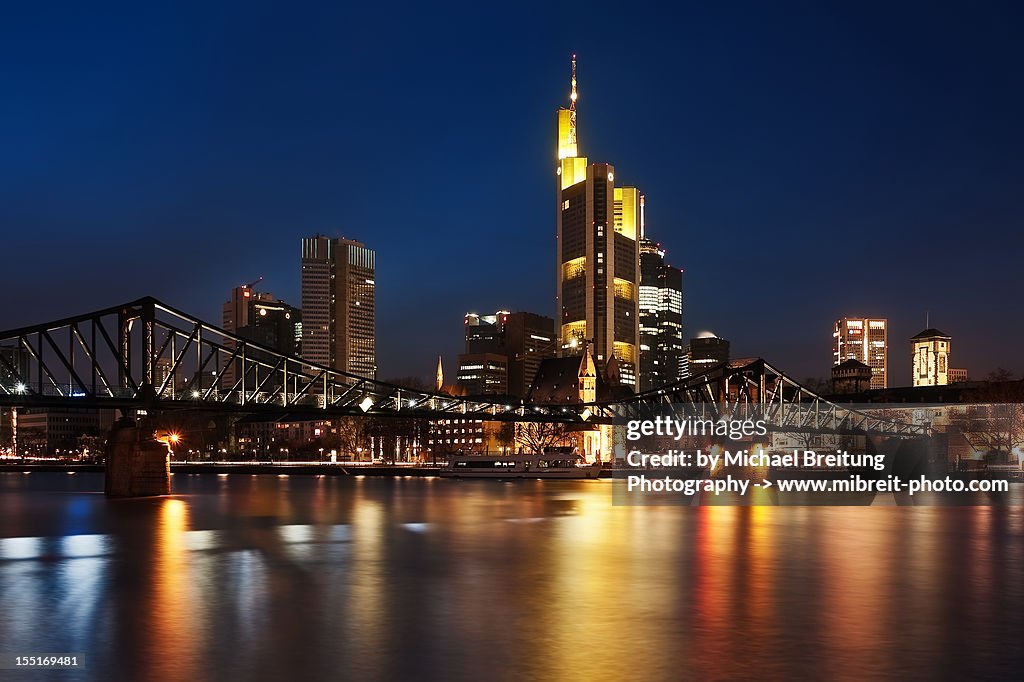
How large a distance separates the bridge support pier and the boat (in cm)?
5226

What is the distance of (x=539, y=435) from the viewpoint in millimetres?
173875

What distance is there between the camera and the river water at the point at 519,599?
762 inches

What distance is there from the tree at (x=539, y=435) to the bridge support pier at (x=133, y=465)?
91.2 metres

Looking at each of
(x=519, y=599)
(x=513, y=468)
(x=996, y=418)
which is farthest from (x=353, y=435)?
(x=519, y=599)

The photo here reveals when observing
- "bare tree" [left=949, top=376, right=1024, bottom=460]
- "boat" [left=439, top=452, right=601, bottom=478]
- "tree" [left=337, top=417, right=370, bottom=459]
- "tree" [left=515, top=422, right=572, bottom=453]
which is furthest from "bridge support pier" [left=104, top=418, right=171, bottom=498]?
"tree" [left=337, top=417, right=370, bottom=459]

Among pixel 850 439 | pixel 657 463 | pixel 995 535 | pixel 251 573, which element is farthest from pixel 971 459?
pixel 251 573

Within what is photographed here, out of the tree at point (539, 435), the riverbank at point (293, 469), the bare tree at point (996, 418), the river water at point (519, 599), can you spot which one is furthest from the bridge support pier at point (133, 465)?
the bare tree at point (996, 418)

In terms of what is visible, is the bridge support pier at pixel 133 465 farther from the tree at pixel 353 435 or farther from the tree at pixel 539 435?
the tree at pixel 353 435

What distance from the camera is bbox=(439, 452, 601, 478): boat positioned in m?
132

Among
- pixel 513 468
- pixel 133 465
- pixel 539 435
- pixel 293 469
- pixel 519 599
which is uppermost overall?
pixel 519 599

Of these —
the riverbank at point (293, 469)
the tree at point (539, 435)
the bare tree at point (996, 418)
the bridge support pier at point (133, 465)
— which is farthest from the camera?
the tree at point (539, 435)

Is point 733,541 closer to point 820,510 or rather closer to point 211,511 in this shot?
point 820,510

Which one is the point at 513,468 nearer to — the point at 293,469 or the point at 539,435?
the point at 539,435

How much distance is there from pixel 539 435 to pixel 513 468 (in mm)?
39995
